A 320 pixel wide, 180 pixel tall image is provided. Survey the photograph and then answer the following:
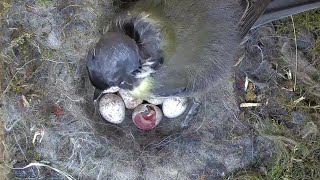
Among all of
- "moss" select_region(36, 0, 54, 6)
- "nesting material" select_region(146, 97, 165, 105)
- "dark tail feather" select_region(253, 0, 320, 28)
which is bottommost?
"nesting material" select_region(146, 97, 165, 105)

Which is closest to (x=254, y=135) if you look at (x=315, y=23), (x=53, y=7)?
(x=315, y=23)

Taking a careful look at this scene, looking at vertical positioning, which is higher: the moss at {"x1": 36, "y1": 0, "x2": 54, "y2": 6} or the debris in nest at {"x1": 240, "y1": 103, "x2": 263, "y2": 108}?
the moss at {"x1": 36, "y1": 0, "x2": 54, "y2": 6}

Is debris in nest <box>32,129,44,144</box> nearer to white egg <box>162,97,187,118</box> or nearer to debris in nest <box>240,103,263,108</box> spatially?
white egg <box>162,97,187,118</box>

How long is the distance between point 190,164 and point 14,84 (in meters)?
0.70

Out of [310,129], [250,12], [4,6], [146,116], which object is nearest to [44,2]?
[4,6]

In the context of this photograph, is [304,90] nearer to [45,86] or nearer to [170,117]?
[170,117]

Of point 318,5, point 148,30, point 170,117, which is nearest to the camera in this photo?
point 148,30

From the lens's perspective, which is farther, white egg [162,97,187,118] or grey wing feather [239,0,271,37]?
white egg [162,97,187,118]

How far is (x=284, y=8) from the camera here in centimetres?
262

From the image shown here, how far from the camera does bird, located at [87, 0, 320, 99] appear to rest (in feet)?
7.34

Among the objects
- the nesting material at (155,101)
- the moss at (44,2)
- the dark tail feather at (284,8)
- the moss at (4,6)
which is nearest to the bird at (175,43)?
the dark tail feather at (284,8)

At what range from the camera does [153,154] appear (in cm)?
274

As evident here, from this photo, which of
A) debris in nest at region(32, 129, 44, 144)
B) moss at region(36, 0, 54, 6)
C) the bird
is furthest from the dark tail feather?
debris in nest at region(32, 129, 44, 144)

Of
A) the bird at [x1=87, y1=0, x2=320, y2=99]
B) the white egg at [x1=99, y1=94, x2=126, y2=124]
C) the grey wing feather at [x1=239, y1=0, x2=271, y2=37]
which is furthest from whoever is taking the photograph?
the white egg at [x1=99, y1=94, x2=126, y2=124]
